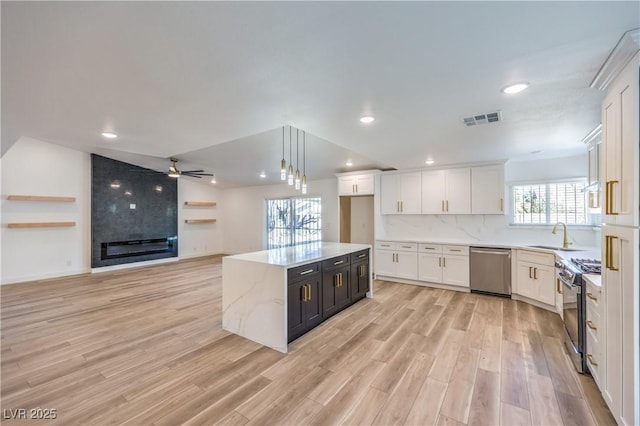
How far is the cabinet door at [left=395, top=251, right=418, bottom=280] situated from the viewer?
5.34m

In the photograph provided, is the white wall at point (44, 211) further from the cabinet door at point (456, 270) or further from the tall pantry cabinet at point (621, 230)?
the tall pantry cabinet at point (621, 230)

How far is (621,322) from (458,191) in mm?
3707

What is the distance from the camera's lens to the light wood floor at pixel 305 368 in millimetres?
1957

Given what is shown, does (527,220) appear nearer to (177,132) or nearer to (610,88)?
(610,88)

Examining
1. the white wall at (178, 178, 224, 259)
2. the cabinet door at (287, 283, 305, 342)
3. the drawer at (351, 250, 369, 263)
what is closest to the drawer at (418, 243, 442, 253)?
the drawer at (351, 250, 369, 263)

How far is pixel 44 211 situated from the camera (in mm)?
6082

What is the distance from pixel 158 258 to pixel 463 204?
27.2 ft

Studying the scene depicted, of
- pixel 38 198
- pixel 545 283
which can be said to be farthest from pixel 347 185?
pixel 38 198

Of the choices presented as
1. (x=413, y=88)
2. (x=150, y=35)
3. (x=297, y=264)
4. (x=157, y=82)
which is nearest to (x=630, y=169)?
(x=413, y=88)

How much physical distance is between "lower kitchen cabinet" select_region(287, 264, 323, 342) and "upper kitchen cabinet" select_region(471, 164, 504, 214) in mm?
3436

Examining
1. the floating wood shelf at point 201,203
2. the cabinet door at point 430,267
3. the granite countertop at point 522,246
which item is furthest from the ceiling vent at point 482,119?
the floating wood shelf at point 201,203

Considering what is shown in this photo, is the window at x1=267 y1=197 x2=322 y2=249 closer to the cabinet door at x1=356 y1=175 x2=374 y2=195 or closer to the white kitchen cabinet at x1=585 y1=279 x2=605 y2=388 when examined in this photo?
the cabinet door at x1=356 y1=175 x2=374 y2=195

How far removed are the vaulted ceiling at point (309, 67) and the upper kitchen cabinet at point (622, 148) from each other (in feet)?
0.76

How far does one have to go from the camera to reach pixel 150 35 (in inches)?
64.2
